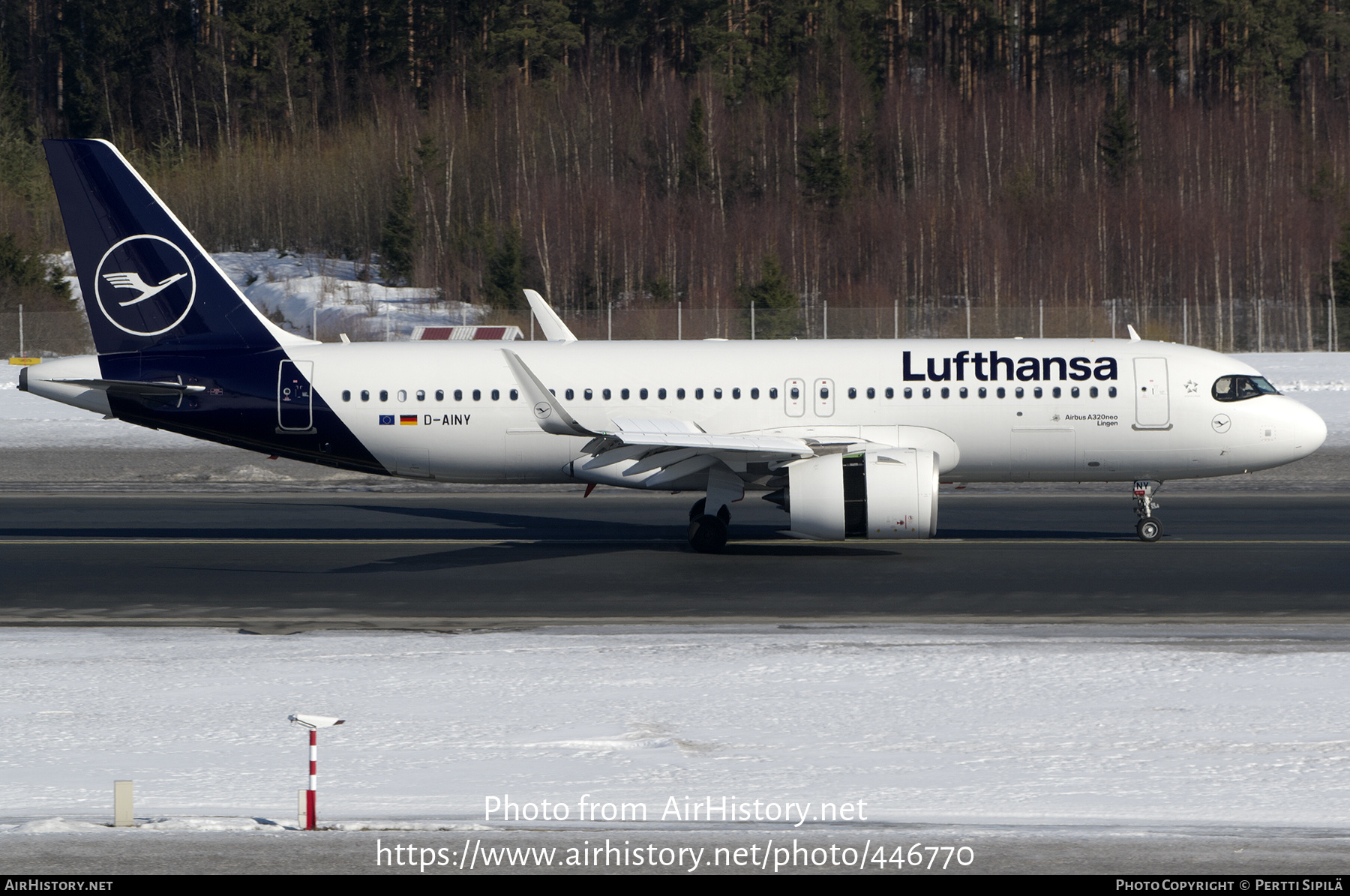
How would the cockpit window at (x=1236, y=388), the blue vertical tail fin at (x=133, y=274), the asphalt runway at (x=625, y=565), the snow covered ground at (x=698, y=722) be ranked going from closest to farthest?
the snow covered ground at (x=698, y=722)
the asphalt runway at (x=625, y=565)
the cockpit window at (x=1236, y=388)
the blue vertical tail fin at (x=133, y=274)

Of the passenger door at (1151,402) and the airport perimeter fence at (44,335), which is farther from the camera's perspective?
the airport perimeter fence at (44,335)

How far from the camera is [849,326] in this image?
59.5 m

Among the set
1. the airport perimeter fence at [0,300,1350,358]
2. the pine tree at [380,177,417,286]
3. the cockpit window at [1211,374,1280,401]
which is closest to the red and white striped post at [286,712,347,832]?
the cockpit window at [1211,374,1280,401]

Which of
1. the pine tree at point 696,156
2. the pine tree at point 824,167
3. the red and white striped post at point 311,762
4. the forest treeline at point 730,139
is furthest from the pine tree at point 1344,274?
the red and white striped post at point 311,762

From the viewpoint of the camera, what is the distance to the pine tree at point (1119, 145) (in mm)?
88375

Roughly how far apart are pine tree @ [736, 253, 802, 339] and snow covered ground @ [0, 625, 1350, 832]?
39.9 m

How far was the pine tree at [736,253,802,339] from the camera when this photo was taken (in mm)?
56531

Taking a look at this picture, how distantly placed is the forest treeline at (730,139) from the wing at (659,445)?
148ft

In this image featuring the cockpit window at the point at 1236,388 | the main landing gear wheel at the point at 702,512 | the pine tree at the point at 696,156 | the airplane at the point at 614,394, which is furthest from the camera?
the pine tree at the point at 696,156

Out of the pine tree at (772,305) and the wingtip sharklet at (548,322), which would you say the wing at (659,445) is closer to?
the wingtip sharklet at (548,322)

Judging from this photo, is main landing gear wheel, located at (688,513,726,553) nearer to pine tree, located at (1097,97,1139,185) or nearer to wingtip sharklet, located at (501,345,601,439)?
wingtip sharklet, located at (501,345,601,439)

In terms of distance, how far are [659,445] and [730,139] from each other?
73.7 metres

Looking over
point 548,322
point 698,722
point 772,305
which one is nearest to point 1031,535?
point 548,322
